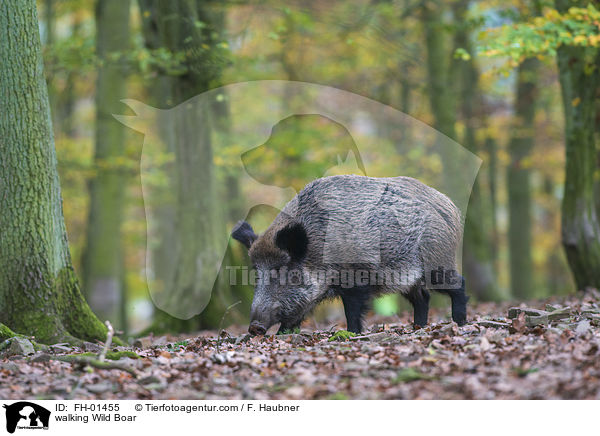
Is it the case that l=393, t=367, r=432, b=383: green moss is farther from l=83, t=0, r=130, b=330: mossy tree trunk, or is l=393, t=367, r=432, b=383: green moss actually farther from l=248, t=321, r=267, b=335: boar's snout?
l=83, t=0, r=130, b=330: mossy tree trunk

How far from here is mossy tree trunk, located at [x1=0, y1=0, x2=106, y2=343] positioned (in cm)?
680

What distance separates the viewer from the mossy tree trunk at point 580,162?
1067 centimetres

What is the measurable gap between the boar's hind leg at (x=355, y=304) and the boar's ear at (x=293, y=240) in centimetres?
69

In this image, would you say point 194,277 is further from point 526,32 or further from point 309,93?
point 309,93

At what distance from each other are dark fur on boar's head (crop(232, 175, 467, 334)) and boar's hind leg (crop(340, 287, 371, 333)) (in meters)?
0.01

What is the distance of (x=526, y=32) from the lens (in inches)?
367

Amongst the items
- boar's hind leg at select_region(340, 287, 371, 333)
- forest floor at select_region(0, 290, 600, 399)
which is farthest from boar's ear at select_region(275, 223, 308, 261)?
forest floor at select_region(0, 290, 600, 399)

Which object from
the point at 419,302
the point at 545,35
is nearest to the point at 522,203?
the point at 545,35

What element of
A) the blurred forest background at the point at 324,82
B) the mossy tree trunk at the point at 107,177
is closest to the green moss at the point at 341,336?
the blurred forest background at the point at 324,82

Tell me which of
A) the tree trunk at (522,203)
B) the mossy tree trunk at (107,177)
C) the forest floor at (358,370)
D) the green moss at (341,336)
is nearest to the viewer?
the forest floor at (358,370)

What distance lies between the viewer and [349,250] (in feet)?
24.9

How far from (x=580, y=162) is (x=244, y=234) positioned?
6027 millimetres
